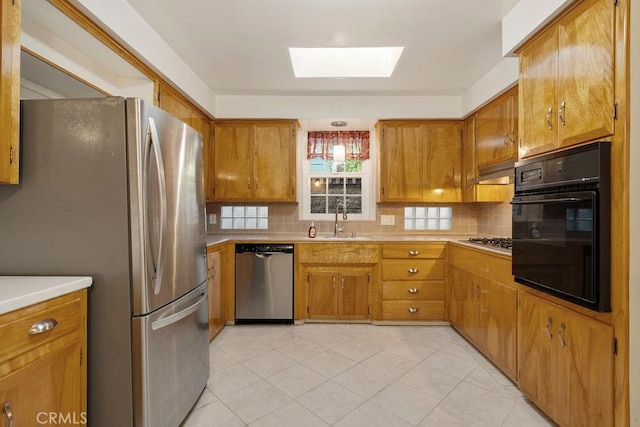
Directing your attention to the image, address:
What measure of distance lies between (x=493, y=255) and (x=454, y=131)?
5.54 ft

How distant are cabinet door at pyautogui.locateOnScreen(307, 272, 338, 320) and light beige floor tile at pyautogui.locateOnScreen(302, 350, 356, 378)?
65 cm

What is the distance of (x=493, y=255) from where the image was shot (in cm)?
224

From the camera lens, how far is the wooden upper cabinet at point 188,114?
7.86 ft

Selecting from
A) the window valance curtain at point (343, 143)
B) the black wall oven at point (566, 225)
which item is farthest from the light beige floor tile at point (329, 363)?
the window valance curtain at point (343, 143)

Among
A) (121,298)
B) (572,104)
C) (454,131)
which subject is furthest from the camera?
(454,131)

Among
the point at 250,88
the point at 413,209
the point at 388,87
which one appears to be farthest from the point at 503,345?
the point at 250,88

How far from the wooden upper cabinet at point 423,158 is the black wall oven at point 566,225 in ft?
4.94

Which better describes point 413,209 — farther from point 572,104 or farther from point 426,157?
point 572,104

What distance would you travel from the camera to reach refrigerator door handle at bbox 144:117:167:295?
1349mm

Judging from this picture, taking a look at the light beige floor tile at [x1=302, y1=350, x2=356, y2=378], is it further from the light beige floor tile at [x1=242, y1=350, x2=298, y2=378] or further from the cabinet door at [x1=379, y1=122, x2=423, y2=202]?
the cabinet door at [x1=379, y1=122, x2=423, y2=202]

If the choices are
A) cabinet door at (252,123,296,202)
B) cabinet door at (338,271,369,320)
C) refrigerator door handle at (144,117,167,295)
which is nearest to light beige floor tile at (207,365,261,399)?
refrigerator door handle at (144,117,167,295)

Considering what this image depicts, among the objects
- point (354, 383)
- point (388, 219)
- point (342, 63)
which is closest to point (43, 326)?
point (354, 383)

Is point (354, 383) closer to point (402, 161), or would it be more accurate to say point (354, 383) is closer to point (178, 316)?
point (178, 316)

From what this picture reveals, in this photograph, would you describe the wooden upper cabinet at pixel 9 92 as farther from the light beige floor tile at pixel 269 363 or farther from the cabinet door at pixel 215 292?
the light beige floor tile at pixel 269 363
